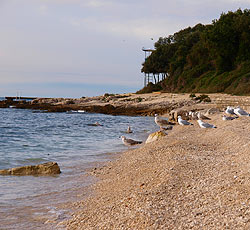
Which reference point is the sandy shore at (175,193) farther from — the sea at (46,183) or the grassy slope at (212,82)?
the grassy slope at (212,82)

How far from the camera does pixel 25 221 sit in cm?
561

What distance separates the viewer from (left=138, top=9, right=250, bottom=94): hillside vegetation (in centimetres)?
4088

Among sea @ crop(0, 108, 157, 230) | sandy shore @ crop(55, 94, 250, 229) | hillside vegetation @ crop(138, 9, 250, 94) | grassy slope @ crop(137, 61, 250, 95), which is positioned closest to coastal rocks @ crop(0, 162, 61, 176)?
sea @ crop(0, 108, 157, 230)

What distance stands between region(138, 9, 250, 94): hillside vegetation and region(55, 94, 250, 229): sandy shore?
2899 centimetres

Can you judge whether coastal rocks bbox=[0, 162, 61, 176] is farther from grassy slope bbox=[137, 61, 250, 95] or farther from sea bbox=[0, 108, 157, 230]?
grassy slope bbox=[137, 61, 250, 95]

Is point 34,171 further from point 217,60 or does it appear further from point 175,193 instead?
point 217,60

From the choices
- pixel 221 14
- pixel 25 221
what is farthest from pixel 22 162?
pixel 221 14

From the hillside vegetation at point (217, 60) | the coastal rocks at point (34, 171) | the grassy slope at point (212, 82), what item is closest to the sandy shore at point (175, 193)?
the coastal rocks at point (34, 171)

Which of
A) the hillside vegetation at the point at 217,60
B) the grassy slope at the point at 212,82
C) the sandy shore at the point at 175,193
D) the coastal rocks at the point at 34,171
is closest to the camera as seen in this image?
the sandy shore at the point at 175,193

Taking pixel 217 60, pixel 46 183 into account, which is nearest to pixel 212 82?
pixel 217 60

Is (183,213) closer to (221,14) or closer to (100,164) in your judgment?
(100,164)

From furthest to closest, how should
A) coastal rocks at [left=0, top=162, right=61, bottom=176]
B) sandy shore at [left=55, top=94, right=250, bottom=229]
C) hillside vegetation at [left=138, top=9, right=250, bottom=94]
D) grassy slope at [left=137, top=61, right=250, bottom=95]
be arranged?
hillside vegetation at [left=138, top=9, right=250, bottom=94] → grassy slope at [left=137, top=61, right=250, bottom=95] → coastal rocks at [left=0, top=162, right=61, bottom=176] → sandy shore at [left=55, top=94, right=250, bottom=229]

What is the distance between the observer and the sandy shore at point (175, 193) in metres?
4.32

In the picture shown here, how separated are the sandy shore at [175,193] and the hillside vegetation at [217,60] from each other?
2899 cm
